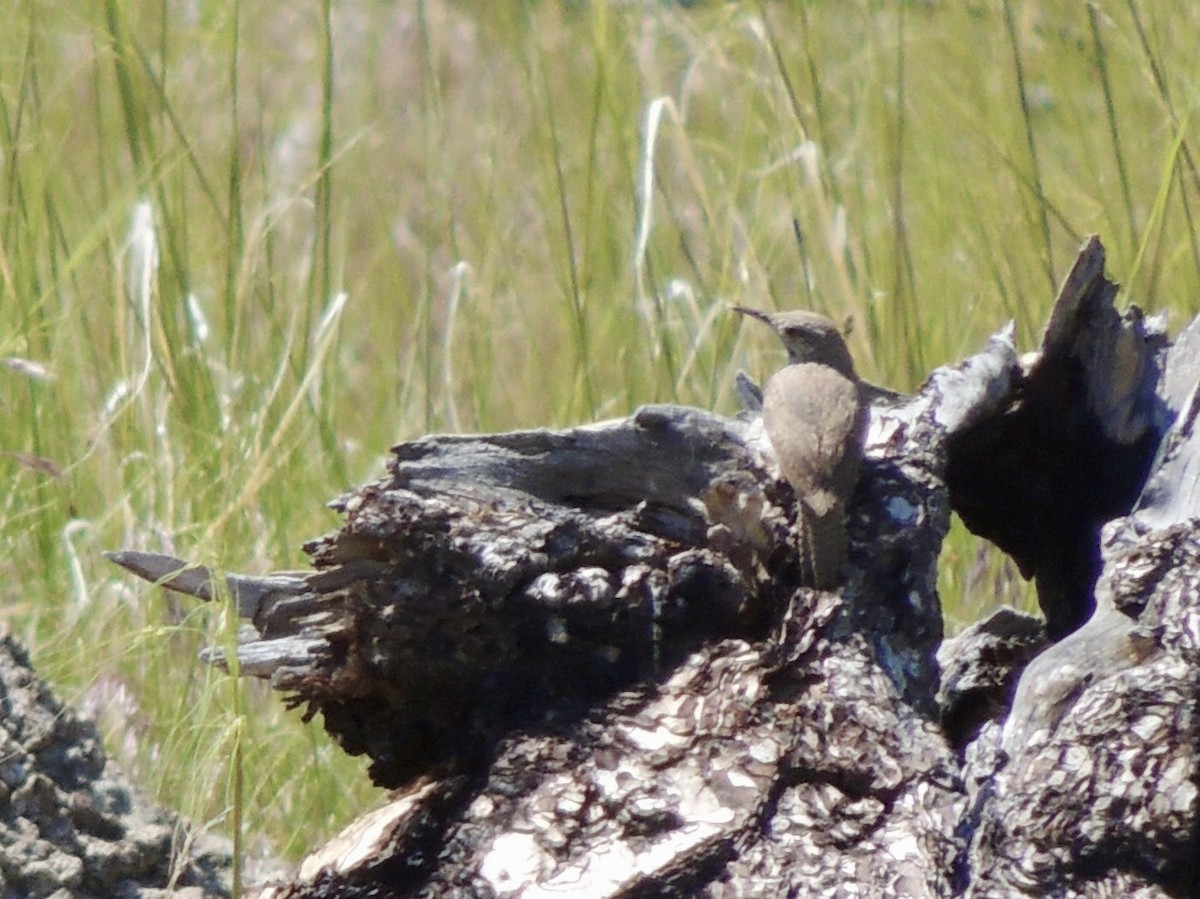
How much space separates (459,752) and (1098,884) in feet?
3.10

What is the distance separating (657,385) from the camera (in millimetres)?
4156

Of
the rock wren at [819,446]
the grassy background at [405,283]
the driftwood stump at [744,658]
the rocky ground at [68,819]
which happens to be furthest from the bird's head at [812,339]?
the rocky ground at [68,819]

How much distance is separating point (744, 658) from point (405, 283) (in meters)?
3.58

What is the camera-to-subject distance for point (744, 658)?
99.0 inches

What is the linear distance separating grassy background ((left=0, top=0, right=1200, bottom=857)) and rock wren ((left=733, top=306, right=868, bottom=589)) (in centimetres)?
93

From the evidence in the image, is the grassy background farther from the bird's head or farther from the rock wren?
the rock wren

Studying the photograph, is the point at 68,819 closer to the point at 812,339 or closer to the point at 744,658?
the point at 744,658

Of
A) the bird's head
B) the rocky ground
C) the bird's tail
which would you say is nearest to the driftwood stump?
the bird's tail

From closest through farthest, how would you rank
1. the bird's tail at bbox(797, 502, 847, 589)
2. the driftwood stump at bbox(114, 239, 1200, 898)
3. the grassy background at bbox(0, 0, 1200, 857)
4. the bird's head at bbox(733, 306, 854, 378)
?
the driftwood stump at bbox(114, 239, 1200, 898)
the bird's tail at bbox(797, 502, 847, 589)
the bird's head at bbox(733, 306, 854, 378)
the grassy background at bbox(0, 0, 1200, 857)

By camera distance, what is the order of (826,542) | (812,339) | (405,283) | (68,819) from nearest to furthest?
(826,542), (68,819), (812,339), (405,283)

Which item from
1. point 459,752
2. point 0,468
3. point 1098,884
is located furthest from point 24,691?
point 1098,884

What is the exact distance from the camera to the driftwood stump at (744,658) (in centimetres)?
218

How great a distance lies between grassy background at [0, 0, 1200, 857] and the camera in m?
3.53

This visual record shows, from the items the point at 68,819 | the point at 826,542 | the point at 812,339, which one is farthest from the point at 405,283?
the point at 826,542
